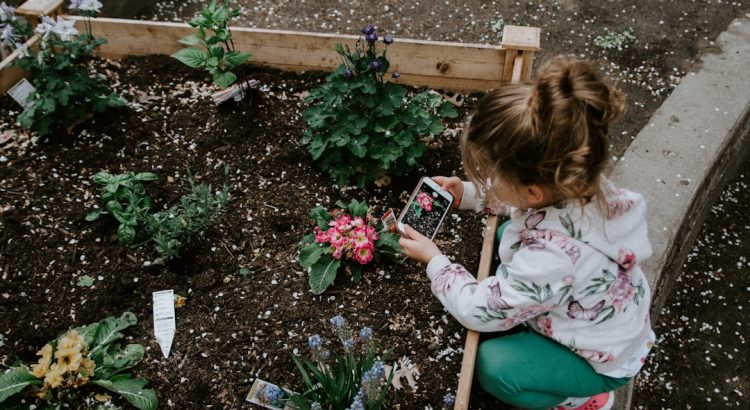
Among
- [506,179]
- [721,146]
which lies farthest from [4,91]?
[721,146]

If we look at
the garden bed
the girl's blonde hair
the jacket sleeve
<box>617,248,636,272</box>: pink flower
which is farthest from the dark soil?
the girl's blonde hair

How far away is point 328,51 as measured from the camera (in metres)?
3.18

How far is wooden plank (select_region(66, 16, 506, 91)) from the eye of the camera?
3047 millimetres

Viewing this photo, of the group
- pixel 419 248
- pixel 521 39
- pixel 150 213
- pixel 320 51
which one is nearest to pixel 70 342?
pixel 150 213

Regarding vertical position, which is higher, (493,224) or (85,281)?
(493,224)

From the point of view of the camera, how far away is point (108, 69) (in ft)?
10.9

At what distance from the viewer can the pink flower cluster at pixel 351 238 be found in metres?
2.33

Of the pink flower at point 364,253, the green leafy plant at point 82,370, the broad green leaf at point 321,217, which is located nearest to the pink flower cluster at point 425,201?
the pink flower at point 364,253

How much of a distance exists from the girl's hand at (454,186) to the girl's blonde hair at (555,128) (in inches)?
28.2

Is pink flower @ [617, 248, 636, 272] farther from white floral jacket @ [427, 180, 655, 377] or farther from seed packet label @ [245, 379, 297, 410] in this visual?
seed packet label @ [245, 379, 297, 410]

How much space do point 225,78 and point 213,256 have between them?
829mm

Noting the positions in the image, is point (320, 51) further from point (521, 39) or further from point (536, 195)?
point (536, 195)

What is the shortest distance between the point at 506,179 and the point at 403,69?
1583 millimetres

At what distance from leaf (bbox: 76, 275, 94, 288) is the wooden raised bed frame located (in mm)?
1351
